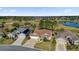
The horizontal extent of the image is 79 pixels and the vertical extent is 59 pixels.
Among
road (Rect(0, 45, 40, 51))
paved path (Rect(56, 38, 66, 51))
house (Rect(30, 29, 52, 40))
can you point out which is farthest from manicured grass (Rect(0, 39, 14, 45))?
paved path (Rect(56, 38, 66, 51))

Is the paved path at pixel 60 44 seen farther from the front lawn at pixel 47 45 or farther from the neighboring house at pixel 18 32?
the neighboring house at pixel 18 32

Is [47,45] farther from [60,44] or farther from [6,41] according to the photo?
[6,41]

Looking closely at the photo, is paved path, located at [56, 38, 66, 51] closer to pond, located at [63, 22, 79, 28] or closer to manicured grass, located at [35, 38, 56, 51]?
manicured grass, located at [35, 38, 56, 51]

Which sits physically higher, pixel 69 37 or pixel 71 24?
pixel 71 24

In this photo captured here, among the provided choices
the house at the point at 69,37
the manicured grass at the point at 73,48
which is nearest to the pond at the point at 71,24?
the house at the point at 69,37

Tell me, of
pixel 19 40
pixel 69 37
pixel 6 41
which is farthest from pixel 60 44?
pixel 6 41
